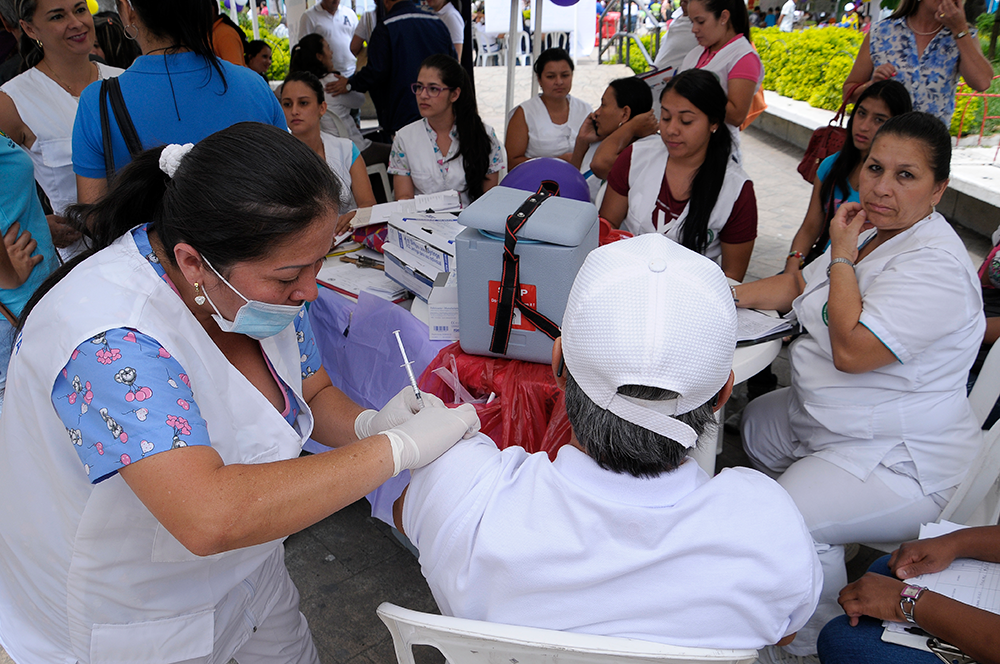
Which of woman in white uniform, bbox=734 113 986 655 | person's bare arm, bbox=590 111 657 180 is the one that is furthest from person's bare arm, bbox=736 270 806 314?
person's bare arm, bbox=590 111 657 180

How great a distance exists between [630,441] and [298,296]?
0.60m

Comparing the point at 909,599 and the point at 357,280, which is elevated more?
the point at 357,280

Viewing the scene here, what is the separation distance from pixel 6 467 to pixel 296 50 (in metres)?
4.29

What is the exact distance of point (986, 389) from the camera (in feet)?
6.34

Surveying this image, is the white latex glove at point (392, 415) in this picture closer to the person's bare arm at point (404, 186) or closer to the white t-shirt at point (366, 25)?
the person's bare arm at point (404, 186)

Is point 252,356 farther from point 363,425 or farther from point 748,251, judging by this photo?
point 748,251

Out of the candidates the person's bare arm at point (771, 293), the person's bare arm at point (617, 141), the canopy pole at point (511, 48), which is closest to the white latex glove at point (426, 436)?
the person's bare arm at point (771, 293)

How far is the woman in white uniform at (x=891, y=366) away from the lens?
5.48 ft

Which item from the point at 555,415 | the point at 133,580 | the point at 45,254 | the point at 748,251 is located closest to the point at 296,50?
the point at 45,254

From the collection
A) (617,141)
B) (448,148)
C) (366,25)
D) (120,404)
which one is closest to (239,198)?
(120,404)

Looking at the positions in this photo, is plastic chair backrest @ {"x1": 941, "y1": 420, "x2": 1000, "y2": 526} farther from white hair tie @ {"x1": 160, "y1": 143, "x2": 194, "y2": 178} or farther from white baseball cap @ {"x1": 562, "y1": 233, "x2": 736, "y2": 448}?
white hair tie @ {"x1": 160, "y1": 143, "x2": 194, "y2": 178}

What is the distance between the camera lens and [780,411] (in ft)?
7.11

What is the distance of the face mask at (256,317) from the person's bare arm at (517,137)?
309 cm

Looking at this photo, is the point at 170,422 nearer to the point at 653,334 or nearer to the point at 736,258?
the point at 653,334
